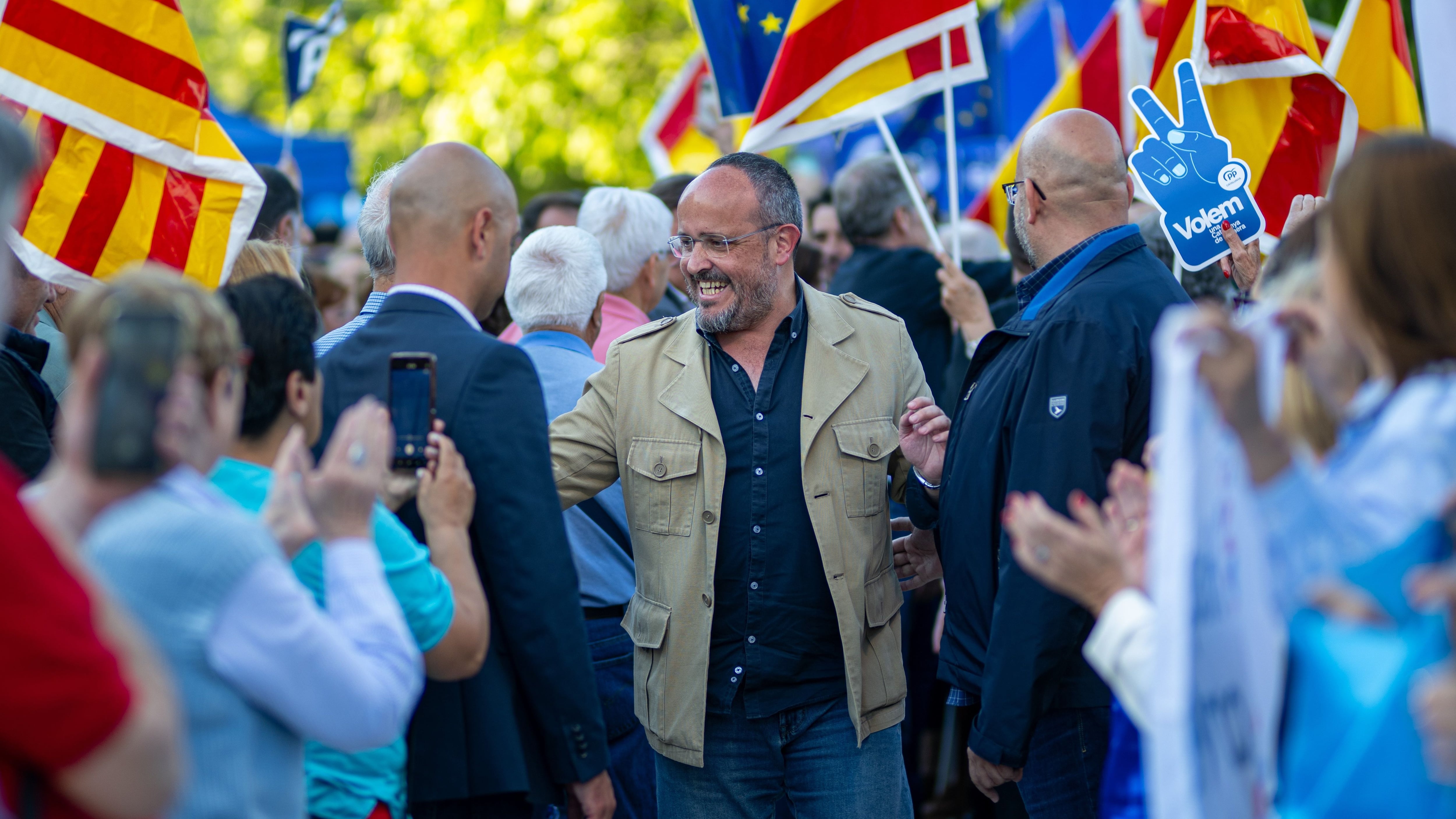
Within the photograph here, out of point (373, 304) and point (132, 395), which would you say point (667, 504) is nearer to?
point (373, 304)

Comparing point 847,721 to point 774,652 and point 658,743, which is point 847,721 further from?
point 658,743

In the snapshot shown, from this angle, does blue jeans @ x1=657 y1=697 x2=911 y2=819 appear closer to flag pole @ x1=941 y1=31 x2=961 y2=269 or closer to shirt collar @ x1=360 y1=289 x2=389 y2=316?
shirt collar @ x1=360 y1=289 x2=389 y2=316

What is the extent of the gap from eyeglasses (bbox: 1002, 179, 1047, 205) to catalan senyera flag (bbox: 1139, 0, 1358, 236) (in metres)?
0.91

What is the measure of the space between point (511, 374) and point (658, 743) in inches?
51.0

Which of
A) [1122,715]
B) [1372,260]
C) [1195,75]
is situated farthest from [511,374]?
[1195,75]

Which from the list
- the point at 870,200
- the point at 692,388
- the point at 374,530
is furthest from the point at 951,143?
the point at 374,530

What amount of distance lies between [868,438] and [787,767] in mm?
936

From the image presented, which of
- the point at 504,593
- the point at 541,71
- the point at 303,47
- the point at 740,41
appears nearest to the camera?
the point at 504,593

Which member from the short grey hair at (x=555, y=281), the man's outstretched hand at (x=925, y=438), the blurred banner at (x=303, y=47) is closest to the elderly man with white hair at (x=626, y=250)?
the short grey hair at (x=555, y=281)

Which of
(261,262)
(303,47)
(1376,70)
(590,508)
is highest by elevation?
(303,47)

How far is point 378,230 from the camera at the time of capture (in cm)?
398

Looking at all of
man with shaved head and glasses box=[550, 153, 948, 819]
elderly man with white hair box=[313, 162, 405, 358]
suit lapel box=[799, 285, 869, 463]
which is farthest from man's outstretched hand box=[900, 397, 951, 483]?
elderly man with white hair box=[313, 162, 405, 358]

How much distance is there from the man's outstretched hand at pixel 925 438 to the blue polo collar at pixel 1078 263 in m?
0.35

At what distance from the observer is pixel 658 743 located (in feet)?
12.0
